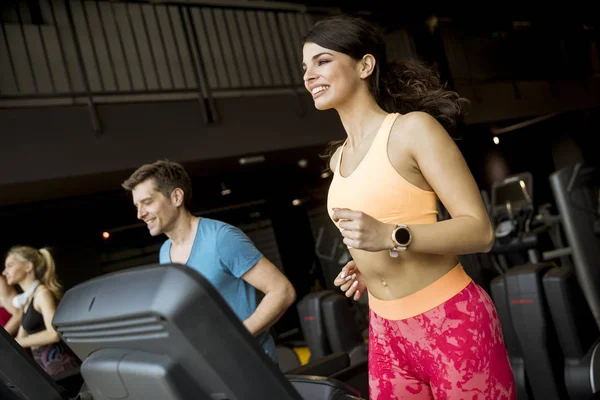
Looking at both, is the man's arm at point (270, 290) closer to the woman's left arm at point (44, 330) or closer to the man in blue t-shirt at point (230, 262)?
the man in blue t-shirt at point (230, 262)

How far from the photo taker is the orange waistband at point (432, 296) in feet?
3.93

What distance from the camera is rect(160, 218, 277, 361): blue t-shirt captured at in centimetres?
181

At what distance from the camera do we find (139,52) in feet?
19.5

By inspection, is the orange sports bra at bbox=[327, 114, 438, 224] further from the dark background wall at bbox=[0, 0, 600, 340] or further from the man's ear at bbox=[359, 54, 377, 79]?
the dark background wall at bbox=[0, 0, 600, 340]

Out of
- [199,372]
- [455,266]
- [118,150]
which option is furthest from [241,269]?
[118,150]

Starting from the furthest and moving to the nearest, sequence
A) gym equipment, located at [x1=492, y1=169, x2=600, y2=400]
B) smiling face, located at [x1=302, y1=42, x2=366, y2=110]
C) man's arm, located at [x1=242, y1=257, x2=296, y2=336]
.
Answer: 1. gym equipment, located at [x1=492, y1=169, x2=600, y2=400]
2. man's arm, located at [x1=242, y1=257, x2=296, y2=336]
3. smiling face, located at [x1=302, y1=42, x2=366, y2=110]

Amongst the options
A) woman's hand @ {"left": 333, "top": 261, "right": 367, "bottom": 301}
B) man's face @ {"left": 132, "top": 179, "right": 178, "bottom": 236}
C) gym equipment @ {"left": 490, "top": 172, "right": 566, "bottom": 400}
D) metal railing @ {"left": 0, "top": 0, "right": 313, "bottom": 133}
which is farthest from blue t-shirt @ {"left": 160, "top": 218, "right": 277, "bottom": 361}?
metal railing @ {"left": 0, "top": 0, "right": 313, "bottom": 133}

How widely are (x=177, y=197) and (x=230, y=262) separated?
1.27 feet

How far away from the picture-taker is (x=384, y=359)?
130 cm

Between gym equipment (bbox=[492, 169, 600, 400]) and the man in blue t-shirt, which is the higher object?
the man in blue t-shirt

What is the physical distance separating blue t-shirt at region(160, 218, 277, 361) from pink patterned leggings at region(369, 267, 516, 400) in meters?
0.62

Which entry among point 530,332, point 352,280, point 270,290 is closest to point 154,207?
point 270,290

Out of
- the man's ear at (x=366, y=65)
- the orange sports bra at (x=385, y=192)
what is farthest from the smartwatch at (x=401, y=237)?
the man's ear at (x=366, y=65)

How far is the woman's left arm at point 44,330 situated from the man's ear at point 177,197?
5.49 feet
